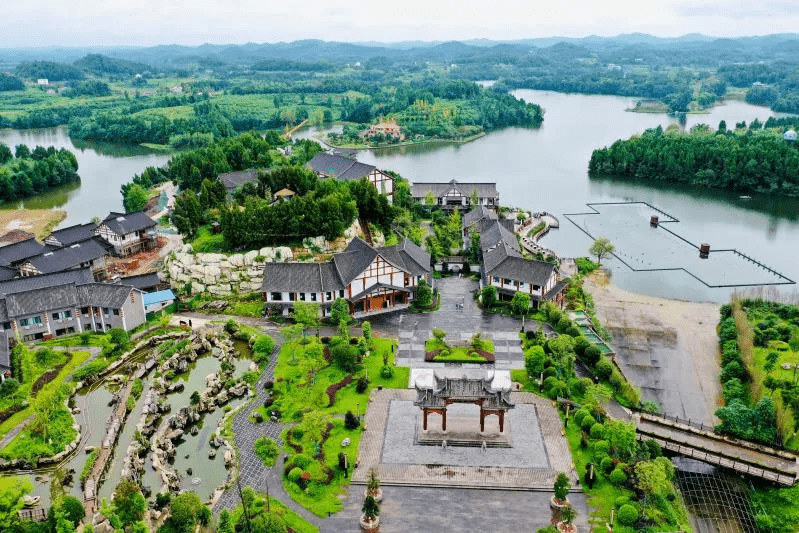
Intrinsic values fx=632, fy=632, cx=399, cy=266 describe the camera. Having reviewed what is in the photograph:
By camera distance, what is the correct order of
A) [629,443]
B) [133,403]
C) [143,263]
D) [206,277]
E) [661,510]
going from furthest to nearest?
[143,263] < [206,277] < [133,403] < [629,443] < [661,510]

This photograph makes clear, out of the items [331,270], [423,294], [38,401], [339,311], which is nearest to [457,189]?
[423,294]

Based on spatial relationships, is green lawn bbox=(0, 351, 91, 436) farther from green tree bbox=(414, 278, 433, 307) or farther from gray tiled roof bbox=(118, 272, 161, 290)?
green tree bbox=(414, 278, 433, 307)

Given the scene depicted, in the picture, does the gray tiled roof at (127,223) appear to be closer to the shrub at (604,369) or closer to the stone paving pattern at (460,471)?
the stone paving pattern at (460,471)

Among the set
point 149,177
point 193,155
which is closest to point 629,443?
point 193,155

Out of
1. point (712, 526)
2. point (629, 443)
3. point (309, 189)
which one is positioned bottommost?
point (712, 526)

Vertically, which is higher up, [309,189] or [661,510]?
[309,189]

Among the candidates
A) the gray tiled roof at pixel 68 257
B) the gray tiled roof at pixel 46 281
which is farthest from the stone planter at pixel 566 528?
the gray tiled roof at pixel 68 257

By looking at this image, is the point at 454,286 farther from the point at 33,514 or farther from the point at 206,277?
the point at 33,514

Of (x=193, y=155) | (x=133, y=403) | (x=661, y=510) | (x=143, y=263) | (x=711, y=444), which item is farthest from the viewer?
(x=193, y=155)

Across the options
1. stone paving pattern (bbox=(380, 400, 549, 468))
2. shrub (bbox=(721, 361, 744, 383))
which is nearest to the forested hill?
shrub (bbox=(721, 361, 744, 383))
